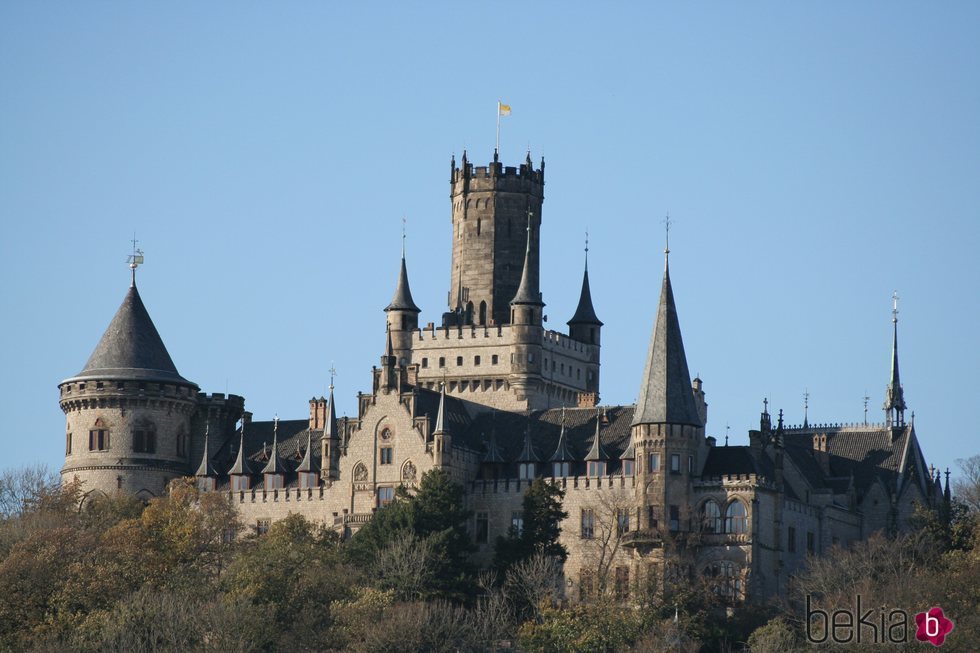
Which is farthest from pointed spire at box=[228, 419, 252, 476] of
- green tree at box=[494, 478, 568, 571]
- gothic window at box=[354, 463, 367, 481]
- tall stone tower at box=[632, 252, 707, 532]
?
tall stone tower at box=[632, 252, 707, 532]

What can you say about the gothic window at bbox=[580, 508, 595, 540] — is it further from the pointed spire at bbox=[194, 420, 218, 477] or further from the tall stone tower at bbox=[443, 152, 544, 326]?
the tall stone tower at bbox=[443, 152, 544, 326]

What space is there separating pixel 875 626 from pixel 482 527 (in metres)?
26.7

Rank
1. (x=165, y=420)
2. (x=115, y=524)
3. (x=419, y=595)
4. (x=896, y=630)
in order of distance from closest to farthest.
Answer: (x=896, y=630), (x=419, y=595), (x=115, y=524), (x=165, y=420)

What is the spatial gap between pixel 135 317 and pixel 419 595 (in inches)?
1284

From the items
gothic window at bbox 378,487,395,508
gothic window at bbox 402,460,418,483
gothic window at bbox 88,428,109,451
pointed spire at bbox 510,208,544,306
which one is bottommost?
gothic window at bbox 378,487,395,508

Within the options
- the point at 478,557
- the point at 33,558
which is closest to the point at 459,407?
the point at 478,557

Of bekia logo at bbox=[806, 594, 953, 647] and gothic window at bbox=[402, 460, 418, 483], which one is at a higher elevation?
gothic window at bbox=[402, 460, 418, 483]

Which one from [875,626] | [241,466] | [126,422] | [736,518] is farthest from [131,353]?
[875,626]

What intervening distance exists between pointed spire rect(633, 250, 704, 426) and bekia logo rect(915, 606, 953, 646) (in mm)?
19846

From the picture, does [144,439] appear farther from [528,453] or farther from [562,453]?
[562,453]

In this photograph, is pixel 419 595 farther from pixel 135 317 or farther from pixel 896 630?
pixel 135 317

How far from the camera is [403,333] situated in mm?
179000

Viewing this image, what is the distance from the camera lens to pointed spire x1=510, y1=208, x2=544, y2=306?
177m

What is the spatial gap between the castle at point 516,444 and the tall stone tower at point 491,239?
0.11 m
